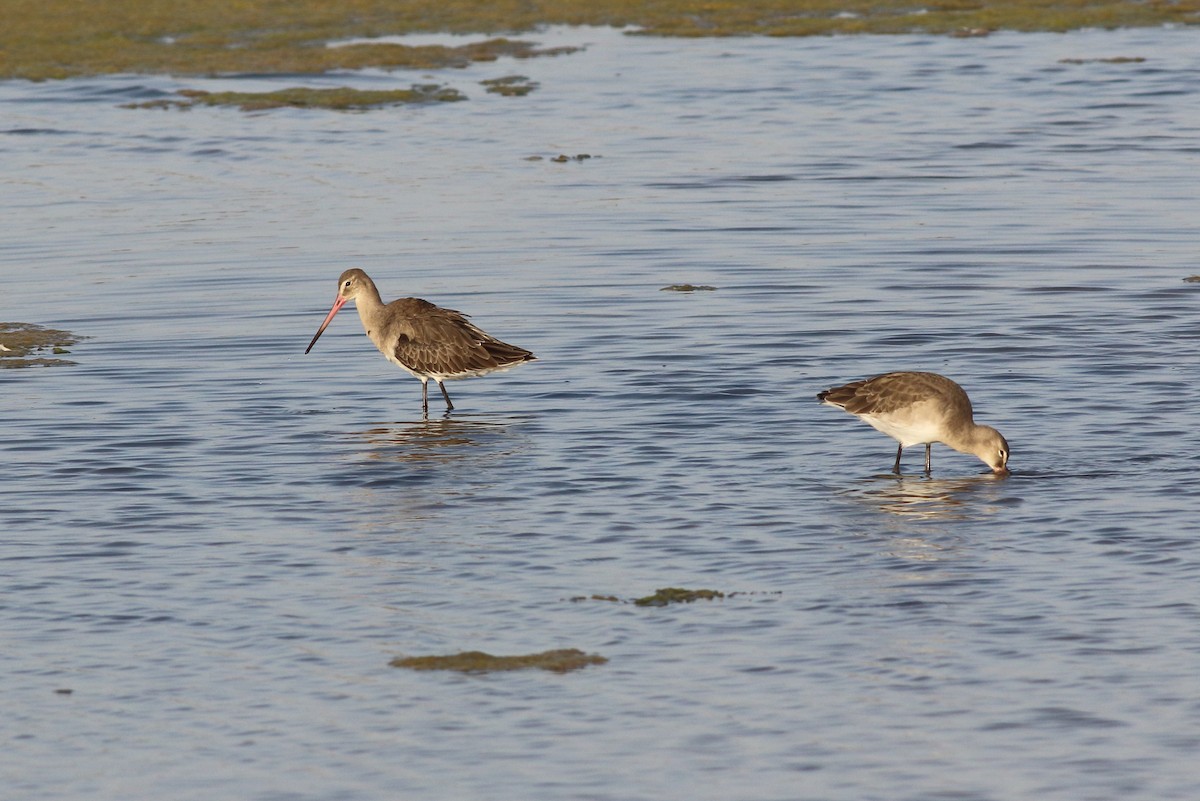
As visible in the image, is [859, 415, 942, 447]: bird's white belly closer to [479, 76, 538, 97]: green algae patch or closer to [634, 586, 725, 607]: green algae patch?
[634, 586, 725, 607]: green algae patch

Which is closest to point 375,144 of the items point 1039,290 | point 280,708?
point 1039,290

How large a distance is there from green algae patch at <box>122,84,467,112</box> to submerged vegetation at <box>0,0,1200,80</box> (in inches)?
112

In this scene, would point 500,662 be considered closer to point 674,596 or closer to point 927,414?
point 674,596

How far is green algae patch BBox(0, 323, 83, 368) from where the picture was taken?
20641mm

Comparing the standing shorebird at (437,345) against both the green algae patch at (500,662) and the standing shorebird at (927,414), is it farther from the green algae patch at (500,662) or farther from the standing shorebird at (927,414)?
the green algae patch at (500,662)

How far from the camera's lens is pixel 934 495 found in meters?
15.2

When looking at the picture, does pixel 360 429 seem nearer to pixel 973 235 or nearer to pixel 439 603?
pixel 439 603

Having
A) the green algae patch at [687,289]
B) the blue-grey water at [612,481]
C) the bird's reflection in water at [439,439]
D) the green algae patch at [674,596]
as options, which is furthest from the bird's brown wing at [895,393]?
the green algae patch at [687,289]

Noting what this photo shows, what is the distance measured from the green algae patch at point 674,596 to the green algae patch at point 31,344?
10339 millimetres

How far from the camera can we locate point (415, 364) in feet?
60.8

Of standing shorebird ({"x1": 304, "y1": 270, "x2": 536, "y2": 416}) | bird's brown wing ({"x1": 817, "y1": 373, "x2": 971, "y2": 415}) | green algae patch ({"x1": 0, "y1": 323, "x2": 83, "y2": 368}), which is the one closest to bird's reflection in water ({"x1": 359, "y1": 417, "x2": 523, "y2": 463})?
standing shorebird ({"x1": 304, "y1": 270, "x2": 536, "y2": 416})

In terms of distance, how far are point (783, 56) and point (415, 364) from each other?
28.1 m

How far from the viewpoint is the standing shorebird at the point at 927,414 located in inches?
600

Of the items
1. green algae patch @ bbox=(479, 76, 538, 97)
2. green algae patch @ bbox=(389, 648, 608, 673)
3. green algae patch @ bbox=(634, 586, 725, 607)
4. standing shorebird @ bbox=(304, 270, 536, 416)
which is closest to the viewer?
green algae patch @ bbox=(389, 648, 608, 673)
